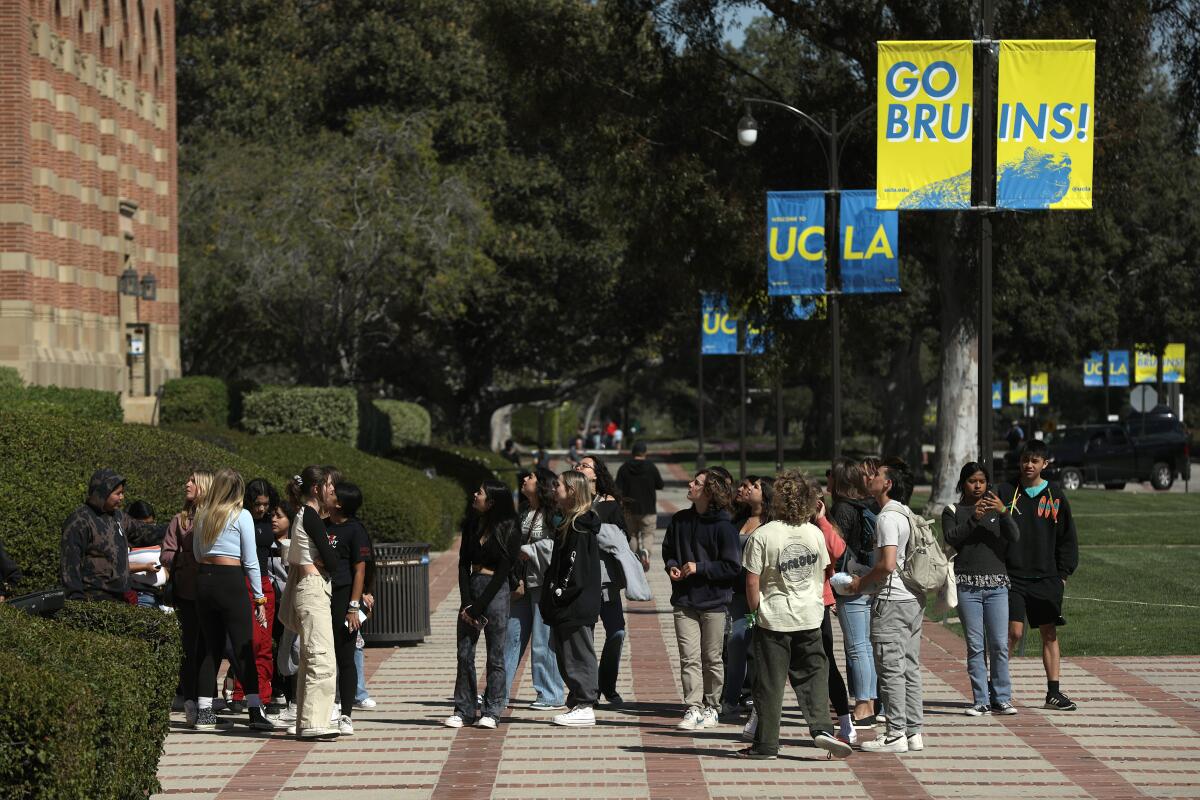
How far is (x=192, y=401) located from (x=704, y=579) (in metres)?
20.6

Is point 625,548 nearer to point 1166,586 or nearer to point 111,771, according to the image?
point 111,771

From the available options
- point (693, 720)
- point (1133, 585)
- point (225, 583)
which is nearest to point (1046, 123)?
point (693, 720)

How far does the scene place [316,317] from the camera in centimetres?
3678

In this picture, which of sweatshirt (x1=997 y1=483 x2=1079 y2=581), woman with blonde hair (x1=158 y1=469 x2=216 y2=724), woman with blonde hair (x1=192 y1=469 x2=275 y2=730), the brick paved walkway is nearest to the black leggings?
the brick paved walkway

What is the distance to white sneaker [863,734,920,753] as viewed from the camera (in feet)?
34.5

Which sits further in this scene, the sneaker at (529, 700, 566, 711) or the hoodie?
the hoodie

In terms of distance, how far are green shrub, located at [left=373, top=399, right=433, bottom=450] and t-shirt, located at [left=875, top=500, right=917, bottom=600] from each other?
105ft

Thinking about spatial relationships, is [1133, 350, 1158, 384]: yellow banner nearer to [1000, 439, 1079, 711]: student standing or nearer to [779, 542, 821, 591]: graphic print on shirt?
[1000, 439, 1079, 711]: student standing

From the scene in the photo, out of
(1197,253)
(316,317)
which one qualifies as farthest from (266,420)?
(1197,253)

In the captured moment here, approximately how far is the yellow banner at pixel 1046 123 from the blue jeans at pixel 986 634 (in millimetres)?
4643

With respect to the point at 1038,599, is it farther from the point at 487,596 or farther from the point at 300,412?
the point at 300,412

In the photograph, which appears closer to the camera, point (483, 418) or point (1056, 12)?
point (1056, 12)

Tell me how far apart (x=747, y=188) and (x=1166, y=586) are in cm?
1253

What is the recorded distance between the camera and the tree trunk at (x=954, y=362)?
95.7 ft
